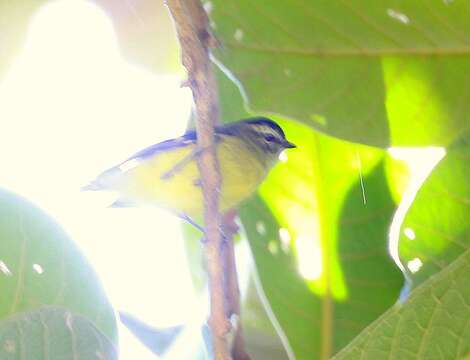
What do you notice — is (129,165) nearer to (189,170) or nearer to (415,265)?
(189,170)

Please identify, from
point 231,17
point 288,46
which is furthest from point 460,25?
point 231,17

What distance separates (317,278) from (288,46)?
1.64 ft

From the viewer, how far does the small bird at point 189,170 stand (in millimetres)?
1919

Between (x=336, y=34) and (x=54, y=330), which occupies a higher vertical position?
(x=336, y=34)

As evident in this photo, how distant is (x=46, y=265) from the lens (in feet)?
4.75

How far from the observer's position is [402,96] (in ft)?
5.49

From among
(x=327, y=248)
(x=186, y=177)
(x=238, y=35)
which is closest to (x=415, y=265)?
(x=327, y=248)

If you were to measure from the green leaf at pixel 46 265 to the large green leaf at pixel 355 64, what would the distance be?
478mm

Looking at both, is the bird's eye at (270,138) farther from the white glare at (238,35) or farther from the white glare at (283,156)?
the white glare at (238,35)

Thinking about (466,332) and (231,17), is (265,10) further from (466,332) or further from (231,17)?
(466,332)

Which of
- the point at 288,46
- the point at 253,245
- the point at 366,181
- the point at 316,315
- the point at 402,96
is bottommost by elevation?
the point at 316,315

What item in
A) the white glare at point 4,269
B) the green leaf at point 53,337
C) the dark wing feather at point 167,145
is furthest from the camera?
the dark wing feather at point 167,145

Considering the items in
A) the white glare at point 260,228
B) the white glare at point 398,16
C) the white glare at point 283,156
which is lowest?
the white glare at point 260,228

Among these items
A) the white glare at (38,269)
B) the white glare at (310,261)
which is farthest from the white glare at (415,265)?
the white glare at (38,269)
